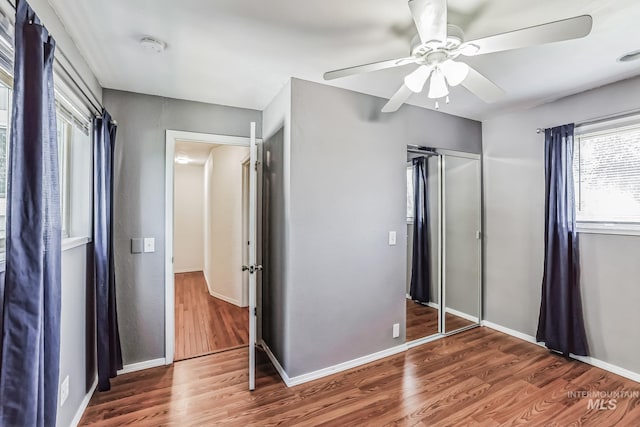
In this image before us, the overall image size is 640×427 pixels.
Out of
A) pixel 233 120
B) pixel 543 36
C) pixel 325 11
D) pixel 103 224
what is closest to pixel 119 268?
pixel 103 224

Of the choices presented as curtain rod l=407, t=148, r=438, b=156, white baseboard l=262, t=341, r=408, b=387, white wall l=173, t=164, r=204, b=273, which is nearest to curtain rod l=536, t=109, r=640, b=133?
curtain rod l=407, t=148, r=438, b=156

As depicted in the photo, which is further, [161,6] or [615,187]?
[615,187]

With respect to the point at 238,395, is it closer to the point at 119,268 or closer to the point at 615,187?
the point at 119,268

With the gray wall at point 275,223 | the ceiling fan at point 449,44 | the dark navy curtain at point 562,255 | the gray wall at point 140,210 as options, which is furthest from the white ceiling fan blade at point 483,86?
the gray wall at point 140,210

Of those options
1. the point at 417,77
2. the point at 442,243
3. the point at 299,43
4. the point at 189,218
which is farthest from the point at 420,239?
the point at 189,218

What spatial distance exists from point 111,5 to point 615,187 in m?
3.76

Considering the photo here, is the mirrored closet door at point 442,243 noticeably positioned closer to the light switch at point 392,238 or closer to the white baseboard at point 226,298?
the light switch at point 392,238

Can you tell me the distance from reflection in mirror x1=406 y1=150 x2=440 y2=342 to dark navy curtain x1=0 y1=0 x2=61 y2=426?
282cm

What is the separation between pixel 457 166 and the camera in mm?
3430

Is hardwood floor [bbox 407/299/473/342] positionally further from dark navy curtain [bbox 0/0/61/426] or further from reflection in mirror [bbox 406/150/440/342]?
dark navy curtain [bbox 0/0/61/426]

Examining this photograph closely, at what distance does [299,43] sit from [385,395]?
2.49 meters

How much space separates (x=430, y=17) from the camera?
1283 mm

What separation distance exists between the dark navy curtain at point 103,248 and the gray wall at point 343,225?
1.33 m

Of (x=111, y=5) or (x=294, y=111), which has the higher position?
(x=111, y=5)
